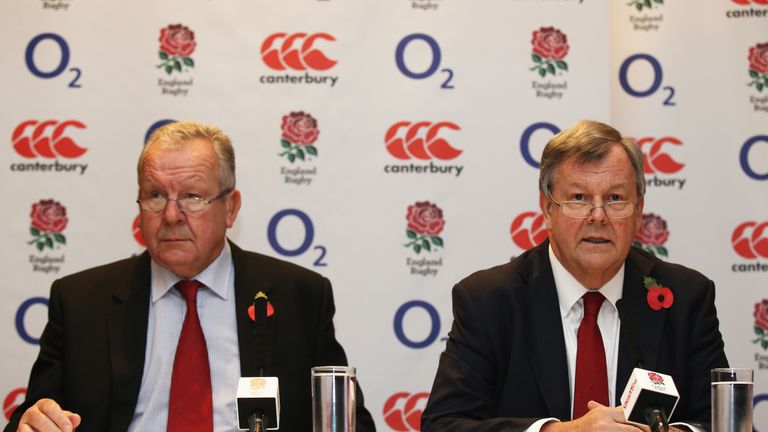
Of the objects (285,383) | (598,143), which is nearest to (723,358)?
(598,143)

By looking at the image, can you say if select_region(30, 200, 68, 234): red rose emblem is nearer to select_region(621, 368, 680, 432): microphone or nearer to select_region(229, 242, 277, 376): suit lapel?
select_region(229, 242, 277, 376): suit lapel

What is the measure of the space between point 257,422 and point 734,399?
1216mm

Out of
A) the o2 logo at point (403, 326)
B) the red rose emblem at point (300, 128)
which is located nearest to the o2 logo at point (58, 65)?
the red rose emblem at point (300, 128)

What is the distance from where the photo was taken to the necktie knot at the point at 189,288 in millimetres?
3497

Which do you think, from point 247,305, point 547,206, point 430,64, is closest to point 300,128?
point 430,64

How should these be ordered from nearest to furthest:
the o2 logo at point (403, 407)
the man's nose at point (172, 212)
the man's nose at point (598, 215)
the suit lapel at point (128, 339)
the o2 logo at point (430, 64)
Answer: the man's nose at point (598, 215)
the suit lapel at point (128, 339)
the man's nose at point (172, 212)
the o2 logo at point (403, 407)
the o2 logo at point (430, 64)

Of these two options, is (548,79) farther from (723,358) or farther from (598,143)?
(723,358)

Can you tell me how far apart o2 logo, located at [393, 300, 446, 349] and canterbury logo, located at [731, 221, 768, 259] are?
1.62 metres

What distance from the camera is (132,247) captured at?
15.4 feet

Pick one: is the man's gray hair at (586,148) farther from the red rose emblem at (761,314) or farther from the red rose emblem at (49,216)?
the red rose emblem at (49,216)

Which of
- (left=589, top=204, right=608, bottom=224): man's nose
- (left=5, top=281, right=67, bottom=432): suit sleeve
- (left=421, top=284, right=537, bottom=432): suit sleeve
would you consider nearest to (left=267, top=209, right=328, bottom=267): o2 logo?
(left=5, top=281, right=67, bottom=432): suit sleeve

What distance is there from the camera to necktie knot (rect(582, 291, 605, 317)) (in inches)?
128

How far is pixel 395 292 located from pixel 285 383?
138 centimetres

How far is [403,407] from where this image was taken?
4680 mm
